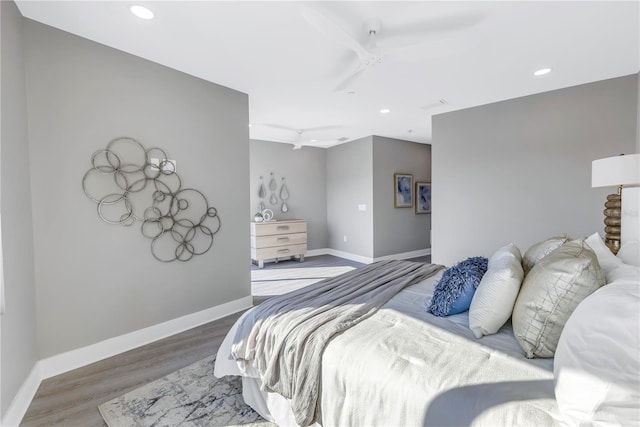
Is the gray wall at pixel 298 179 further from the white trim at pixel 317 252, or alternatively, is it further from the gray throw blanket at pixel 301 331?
the gray throw blanket at pixel 301 331

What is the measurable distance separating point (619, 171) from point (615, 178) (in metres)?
0.06

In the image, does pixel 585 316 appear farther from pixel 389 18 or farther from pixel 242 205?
pixel 242 205

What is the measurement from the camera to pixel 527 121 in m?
3.57

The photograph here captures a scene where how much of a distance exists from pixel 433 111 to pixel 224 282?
3.63 m

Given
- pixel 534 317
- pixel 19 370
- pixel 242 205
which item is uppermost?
pixel 242 205

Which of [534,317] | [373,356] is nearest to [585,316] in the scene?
[534,317]

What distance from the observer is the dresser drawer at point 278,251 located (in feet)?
17.6

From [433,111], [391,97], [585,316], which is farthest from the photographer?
[433,111]

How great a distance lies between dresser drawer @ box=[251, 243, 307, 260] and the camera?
5.37 meters

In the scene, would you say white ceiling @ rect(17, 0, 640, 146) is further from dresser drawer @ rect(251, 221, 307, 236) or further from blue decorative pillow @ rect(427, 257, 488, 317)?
dresser drawer @ rect(251, 221, 307, 236)

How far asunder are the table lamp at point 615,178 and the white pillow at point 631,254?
3.01 ft

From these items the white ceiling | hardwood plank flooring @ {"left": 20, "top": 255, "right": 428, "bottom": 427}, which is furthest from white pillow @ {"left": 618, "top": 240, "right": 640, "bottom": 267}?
hardwood plank flooring @ {"left": 20, "top": 255, "right": 428, "bottom": 427}

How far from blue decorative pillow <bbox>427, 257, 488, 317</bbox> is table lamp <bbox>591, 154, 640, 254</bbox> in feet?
4.60

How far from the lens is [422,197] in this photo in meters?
6.43
